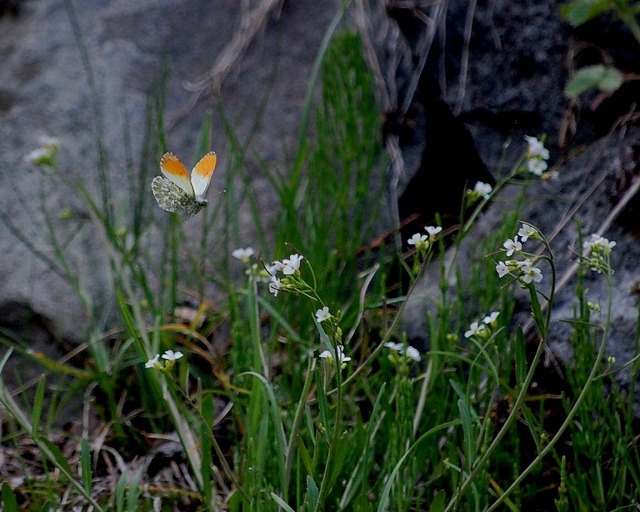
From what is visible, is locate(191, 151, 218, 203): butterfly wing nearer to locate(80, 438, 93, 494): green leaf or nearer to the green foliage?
locate(80, 438, 93, 494): green leaf

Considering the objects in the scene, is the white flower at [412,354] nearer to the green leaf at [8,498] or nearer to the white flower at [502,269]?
the white flower at [502,269]

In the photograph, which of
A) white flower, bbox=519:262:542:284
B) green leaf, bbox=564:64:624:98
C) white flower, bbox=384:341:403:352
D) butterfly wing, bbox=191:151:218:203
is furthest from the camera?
green leaf, bbox=564:64:624:98

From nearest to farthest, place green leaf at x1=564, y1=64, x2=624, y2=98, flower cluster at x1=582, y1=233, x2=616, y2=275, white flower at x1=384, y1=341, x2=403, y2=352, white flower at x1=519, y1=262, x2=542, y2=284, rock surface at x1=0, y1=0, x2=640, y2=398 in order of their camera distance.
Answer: white flower at x1=519, y1=262, x2=542, y2=284, flower cluster at x1=582, y1=233, x2=616, y2=275, white flower at x1=384, y1=341, x2=403, y2=352, green leaf at x1=564, y1=64, x2=624, y2=98, rock surface at x1=0, y1=0, x2=640, y2=398

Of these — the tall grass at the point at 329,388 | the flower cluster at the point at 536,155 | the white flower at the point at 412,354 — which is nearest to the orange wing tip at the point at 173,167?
the tall grass at the point at 329,388

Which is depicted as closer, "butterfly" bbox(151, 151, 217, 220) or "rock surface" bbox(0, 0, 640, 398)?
"butterfly" bbox(151, 151, 217, 220)

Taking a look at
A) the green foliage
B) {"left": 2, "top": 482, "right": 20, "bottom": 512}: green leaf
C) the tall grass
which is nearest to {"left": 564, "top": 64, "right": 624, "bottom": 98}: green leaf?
the green foliage

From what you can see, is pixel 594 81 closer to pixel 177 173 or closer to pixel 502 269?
pixel 502 269
